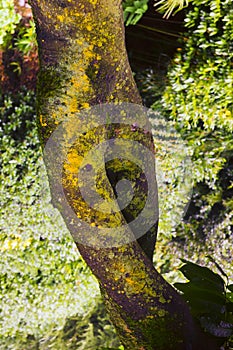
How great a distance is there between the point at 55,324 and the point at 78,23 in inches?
138

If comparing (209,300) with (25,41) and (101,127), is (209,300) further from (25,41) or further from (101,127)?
(25,41)

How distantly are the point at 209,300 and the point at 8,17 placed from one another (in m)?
3.24

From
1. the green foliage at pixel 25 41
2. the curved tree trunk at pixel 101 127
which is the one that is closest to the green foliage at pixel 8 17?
the green foliage at pixel 25 41

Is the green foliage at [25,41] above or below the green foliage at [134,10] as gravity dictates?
above

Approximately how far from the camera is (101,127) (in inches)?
45.7

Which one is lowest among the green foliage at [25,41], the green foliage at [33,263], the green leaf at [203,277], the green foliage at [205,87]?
the green leaf at [203,277]

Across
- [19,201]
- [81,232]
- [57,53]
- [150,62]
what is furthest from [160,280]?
[19,201]

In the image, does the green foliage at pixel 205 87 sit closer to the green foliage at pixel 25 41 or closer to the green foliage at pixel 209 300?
the green foliage at pixel 25 41

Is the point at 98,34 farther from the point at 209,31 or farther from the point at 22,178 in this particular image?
the point at 22,178

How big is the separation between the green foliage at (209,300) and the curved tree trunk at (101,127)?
53 mm

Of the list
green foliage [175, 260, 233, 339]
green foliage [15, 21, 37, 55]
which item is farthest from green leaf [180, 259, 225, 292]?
green foliage [15, 21, 37, 55]

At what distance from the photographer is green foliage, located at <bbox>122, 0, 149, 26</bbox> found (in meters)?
3.32

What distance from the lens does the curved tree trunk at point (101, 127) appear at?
112 cm

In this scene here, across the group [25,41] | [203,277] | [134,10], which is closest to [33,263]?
[25,41]
